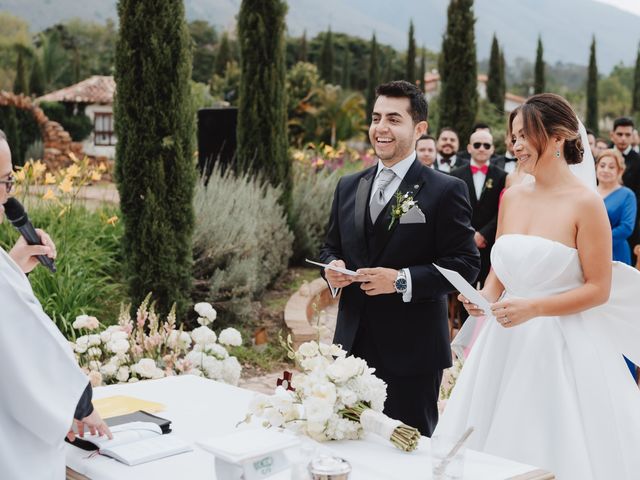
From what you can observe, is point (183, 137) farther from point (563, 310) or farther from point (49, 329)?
point (49, 329)

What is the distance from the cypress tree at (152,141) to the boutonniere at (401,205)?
415cm

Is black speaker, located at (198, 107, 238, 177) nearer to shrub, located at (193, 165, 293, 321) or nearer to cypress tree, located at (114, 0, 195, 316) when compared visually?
shrub, located at (193, 165, 293, 321)

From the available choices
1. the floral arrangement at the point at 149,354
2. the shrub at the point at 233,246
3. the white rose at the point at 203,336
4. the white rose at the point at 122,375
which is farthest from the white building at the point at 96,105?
the white rose at the point at 122,375

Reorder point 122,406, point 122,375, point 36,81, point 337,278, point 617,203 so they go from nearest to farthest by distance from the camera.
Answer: point 122,406 → point 337,278 → point 122,375 → point 617,203 → point 36,81

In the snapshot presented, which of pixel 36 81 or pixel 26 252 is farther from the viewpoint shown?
pixel 36 81

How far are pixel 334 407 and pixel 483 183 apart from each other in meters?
6.15

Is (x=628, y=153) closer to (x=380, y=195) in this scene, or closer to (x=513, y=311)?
(x=380, y=195)

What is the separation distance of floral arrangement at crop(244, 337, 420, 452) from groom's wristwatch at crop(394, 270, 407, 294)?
96 centimetres

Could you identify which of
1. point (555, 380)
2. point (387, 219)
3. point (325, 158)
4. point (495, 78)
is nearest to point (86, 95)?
point (495, 78)

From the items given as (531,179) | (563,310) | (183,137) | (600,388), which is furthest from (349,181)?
(183,137)

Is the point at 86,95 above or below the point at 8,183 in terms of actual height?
above

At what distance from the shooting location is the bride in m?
3.45

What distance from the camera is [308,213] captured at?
39.3ft

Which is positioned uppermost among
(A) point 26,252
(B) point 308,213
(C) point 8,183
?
(C) point 8,183
